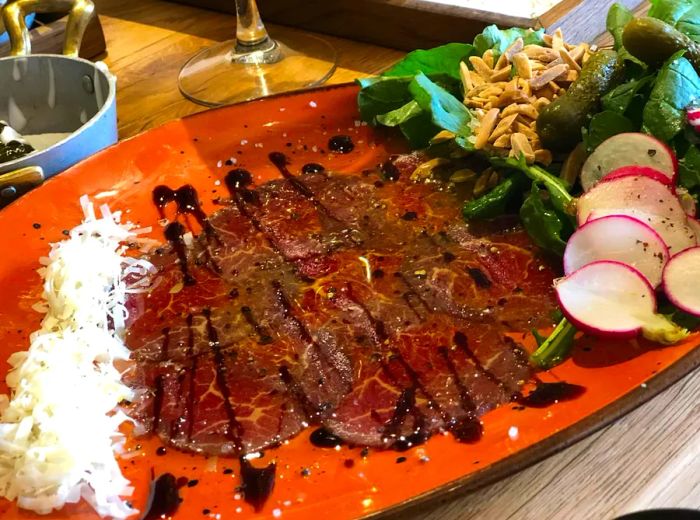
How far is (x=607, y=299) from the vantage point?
145cm

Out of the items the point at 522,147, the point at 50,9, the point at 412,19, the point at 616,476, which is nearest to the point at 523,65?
the point at 522,147

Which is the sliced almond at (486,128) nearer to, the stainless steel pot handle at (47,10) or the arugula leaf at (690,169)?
the arugula leaf at (690,169)

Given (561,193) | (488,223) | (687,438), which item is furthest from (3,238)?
(687,438)

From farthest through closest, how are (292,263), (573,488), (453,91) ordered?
(453,91) → (292,263) → (573,488)

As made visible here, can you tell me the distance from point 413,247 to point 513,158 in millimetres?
341

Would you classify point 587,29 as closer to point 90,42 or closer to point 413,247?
point 413,247

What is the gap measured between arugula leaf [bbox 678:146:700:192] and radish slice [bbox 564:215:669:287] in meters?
0.19

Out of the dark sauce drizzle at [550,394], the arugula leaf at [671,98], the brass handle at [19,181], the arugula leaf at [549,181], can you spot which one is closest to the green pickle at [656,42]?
the arugula leaf at [671,98]

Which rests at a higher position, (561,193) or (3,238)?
(3,238)

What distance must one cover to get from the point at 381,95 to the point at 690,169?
34.9 inches

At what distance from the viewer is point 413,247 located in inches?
71.8

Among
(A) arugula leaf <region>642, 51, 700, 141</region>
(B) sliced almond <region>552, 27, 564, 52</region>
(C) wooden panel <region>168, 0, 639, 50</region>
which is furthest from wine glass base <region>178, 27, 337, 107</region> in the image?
(A) arugula leaf <region>642, 51, 700, 141</region>

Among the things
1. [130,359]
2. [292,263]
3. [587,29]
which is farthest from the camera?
[587,29]

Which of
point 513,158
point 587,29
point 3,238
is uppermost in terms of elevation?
point 3,238
